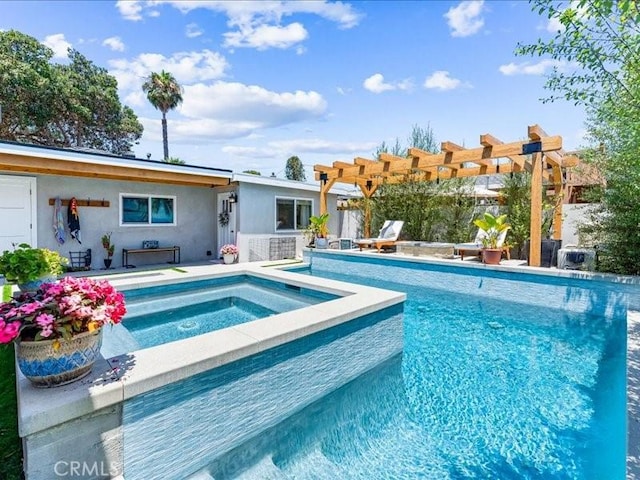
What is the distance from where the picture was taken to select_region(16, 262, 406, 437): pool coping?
2045 mm

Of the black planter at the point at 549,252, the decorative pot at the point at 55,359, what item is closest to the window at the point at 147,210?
the decorative pot at the point at 55,359

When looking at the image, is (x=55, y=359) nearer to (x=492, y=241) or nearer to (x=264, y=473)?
(x=264, y=473)

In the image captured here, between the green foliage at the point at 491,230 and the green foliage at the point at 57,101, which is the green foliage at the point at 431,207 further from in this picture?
the green foliage at the point at 57,101

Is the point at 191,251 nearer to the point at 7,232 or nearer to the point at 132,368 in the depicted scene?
the point at 7,232

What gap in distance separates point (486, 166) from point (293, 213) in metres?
7.30

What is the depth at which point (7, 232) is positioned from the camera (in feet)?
28.9

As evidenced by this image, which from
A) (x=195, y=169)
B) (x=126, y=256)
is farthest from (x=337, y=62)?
(x=126, y=256)

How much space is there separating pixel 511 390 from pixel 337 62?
11699mm

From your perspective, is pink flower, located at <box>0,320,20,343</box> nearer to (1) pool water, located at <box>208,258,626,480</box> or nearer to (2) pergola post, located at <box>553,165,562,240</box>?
(1) pool water, located at <box>208,258,626,480</box>

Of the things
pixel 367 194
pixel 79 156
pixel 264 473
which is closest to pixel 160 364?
pixel 264 473

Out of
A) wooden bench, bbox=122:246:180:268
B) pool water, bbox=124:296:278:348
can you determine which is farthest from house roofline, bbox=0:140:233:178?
pool water, bbox=124:296:278:348

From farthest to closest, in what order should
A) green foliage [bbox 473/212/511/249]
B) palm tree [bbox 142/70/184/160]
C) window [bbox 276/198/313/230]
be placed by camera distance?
palm tree [bbox 142/70/184/160] < window [bbox 276/198/313/230] < green foliage [bbox 473/212/511/249]

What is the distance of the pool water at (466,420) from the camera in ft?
9.25

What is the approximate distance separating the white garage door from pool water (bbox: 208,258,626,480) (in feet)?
31.7
